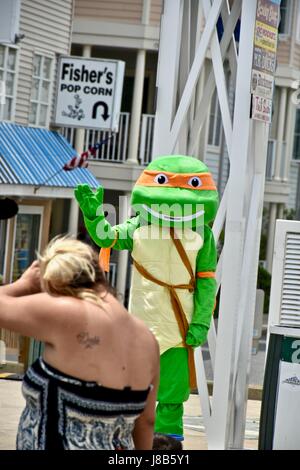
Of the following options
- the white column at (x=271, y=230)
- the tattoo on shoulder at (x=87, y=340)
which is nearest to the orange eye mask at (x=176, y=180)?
the tattoo on shoulder at (x=87, y=340)

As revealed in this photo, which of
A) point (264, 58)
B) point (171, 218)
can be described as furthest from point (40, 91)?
point (171, 218)

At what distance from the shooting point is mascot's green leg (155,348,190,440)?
7680 millimetres

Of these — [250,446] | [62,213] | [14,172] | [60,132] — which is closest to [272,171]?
[62,213]

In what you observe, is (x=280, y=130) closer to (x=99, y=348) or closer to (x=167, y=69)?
(x=167, y=69)

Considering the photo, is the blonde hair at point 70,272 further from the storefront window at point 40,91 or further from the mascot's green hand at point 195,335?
the storefront window at point 40,91

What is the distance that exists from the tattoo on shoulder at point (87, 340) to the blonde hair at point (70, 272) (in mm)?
139

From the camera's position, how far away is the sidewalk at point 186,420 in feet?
27.5

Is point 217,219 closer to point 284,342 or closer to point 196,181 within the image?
point 196,181

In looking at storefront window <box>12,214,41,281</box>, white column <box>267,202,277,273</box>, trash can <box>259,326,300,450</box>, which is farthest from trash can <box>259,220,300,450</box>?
white column <box>267,202,277,273</box>

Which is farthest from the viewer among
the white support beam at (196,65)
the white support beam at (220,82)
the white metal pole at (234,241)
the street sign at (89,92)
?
the street sign at (89,92)

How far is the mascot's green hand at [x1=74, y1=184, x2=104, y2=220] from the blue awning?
1365cm

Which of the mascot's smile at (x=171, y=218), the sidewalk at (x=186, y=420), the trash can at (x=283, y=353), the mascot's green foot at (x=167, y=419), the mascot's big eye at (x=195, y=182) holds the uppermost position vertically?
the mascot's big eye at (x=195, y=182)
